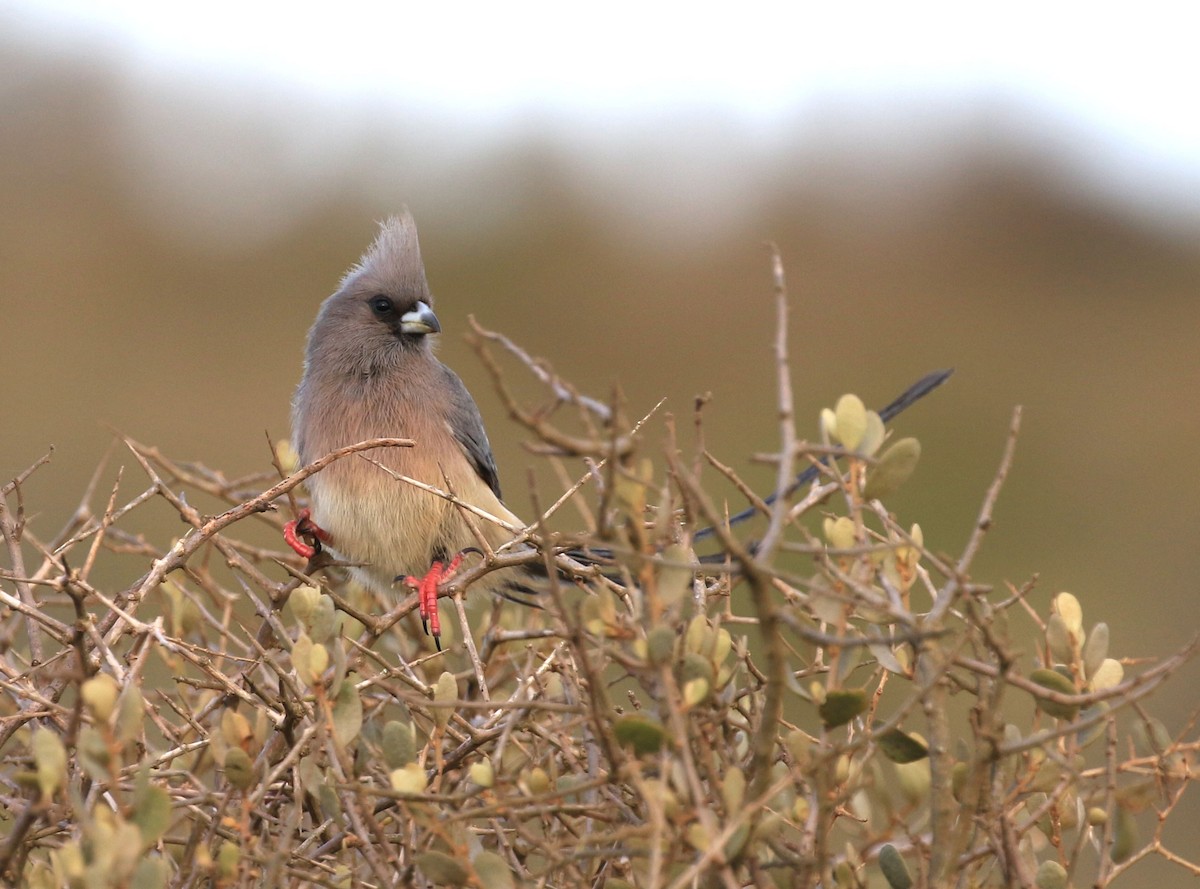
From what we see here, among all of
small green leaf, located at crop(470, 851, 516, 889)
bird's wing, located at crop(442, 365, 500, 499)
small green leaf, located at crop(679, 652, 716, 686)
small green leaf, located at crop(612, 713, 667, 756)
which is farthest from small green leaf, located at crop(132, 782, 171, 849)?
bird's wing, located at crop(442, 365, 500, 499)

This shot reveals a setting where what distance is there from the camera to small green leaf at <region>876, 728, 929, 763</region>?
172 centimetres

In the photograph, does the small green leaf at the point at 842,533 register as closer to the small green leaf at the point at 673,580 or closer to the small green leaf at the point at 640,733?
the small green leaf at the point at 673,580

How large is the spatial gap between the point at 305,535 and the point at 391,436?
39cm

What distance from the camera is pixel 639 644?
5.09 feet

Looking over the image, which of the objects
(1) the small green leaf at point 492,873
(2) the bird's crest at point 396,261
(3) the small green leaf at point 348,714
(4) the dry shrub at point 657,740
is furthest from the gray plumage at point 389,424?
(1) the small green leaf at point 492,873

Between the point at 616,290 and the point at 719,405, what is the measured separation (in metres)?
3.39

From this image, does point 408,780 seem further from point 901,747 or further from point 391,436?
point 391,436

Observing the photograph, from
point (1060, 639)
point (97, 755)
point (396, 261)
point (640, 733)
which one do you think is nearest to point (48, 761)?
point (97, 755)

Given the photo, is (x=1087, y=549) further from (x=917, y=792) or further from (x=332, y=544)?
(x=917, y=792)

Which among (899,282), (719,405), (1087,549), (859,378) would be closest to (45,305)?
(719,405)

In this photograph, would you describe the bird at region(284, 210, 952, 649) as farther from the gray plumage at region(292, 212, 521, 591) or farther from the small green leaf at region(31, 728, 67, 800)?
the small green leaf at region(31, 728, 67, 800)

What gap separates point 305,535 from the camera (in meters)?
3.87

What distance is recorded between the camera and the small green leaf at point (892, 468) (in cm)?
179

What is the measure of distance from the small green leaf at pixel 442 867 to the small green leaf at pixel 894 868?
0.56 meters
